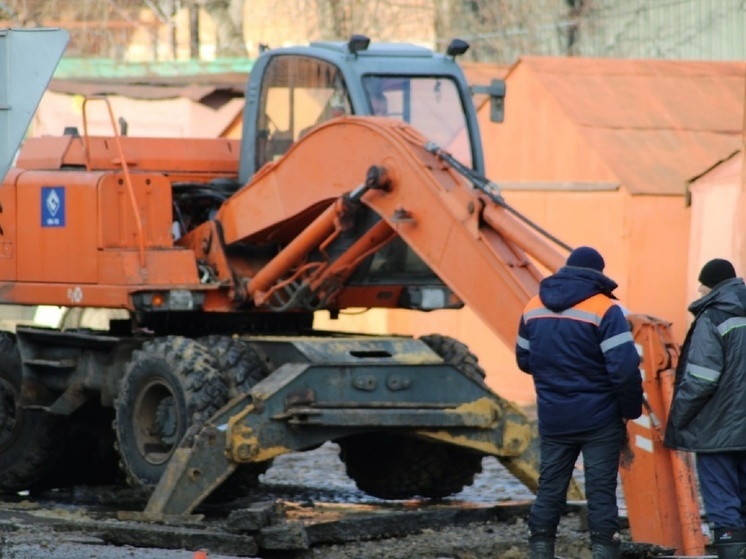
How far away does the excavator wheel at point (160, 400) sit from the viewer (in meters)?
11.7

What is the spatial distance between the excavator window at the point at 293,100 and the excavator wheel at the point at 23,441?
252 cm

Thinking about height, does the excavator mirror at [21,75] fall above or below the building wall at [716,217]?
above

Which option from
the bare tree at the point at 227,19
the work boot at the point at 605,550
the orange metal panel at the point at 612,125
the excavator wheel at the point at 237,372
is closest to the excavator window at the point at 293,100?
the excavator wheel at the point at 237,372

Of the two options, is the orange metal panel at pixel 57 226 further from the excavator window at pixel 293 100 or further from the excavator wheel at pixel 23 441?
the excavator window at pixel 293 100

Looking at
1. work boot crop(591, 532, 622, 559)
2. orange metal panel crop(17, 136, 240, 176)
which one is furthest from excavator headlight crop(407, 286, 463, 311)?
work boot crop(591, 532, 622, 559)

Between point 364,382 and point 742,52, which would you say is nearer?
point 364,382

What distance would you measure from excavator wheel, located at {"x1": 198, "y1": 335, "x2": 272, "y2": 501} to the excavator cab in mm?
1688

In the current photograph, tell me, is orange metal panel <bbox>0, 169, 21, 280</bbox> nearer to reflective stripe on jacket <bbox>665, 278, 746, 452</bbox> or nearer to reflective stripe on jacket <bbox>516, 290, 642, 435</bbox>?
reflective stripe on jacket <bbox>516, 290, 642, 435</bbox>

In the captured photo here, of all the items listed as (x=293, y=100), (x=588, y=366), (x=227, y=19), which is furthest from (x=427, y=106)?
(x=227, y=19)

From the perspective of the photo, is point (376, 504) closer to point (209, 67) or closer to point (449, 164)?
point (449, 164)

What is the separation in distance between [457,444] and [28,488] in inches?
157

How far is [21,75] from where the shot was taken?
8.55 m

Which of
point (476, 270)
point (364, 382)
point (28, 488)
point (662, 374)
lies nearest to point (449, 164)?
point (476, 270)

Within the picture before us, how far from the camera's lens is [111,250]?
12750mm
